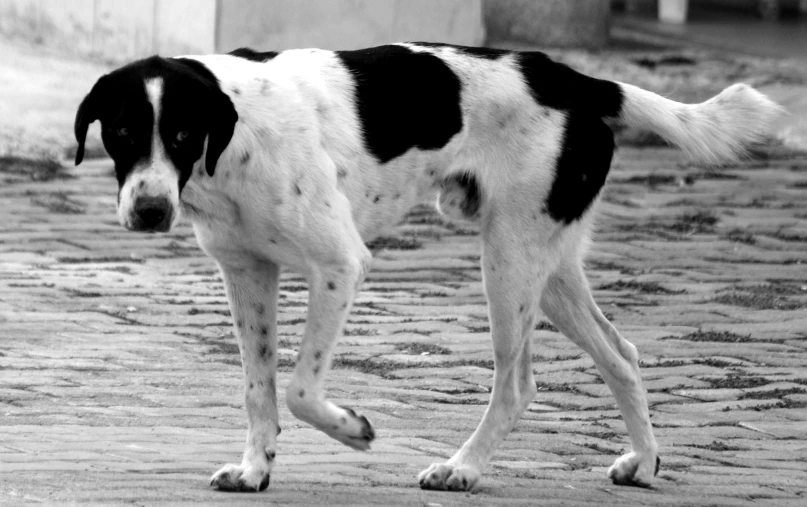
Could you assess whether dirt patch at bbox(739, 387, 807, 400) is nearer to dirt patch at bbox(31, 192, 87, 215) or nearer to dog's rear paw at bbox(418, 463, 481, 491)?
dog's rear paw at bbox(418, 463, 481, 491)

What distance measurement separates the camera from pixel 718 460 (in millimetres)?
4984

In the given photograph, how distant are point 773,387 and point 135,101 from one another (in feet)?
9.97

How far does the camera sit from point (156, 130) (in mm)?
4137

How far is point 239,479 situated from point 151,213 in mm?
863

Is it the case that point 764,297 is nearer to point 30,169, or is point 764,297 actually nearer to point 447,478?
point 447,478

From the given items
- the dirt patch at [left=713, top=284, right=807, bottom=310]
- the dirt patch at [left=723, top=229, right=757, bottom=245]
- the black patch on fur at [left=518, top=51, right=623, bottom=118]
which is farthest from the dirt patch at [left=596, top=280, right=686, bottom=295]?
the black patch on fur at [left=518, top=51, right=623, bottom=118]

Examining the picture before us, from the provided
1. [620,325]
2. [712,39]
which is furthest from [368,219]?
[712,39]

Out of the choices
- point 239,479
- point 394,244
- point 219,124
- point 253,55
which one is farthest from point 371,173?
point 394,244

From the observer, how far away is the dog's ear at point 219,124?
423cm

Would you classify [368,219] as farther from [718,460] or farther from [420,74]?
[718,460]

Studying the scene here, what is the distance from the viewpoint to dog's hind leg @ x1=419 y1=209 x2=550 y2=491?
188 inches

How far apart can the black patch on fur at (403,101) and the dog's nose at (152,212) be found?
87 centimetres

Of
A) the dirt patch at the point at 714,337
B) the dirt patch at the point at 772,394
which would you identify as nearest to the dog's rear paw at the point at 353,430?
the dirt patch at the point at 772,394

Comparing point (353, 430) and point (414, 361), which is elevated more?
point (353, 430)
